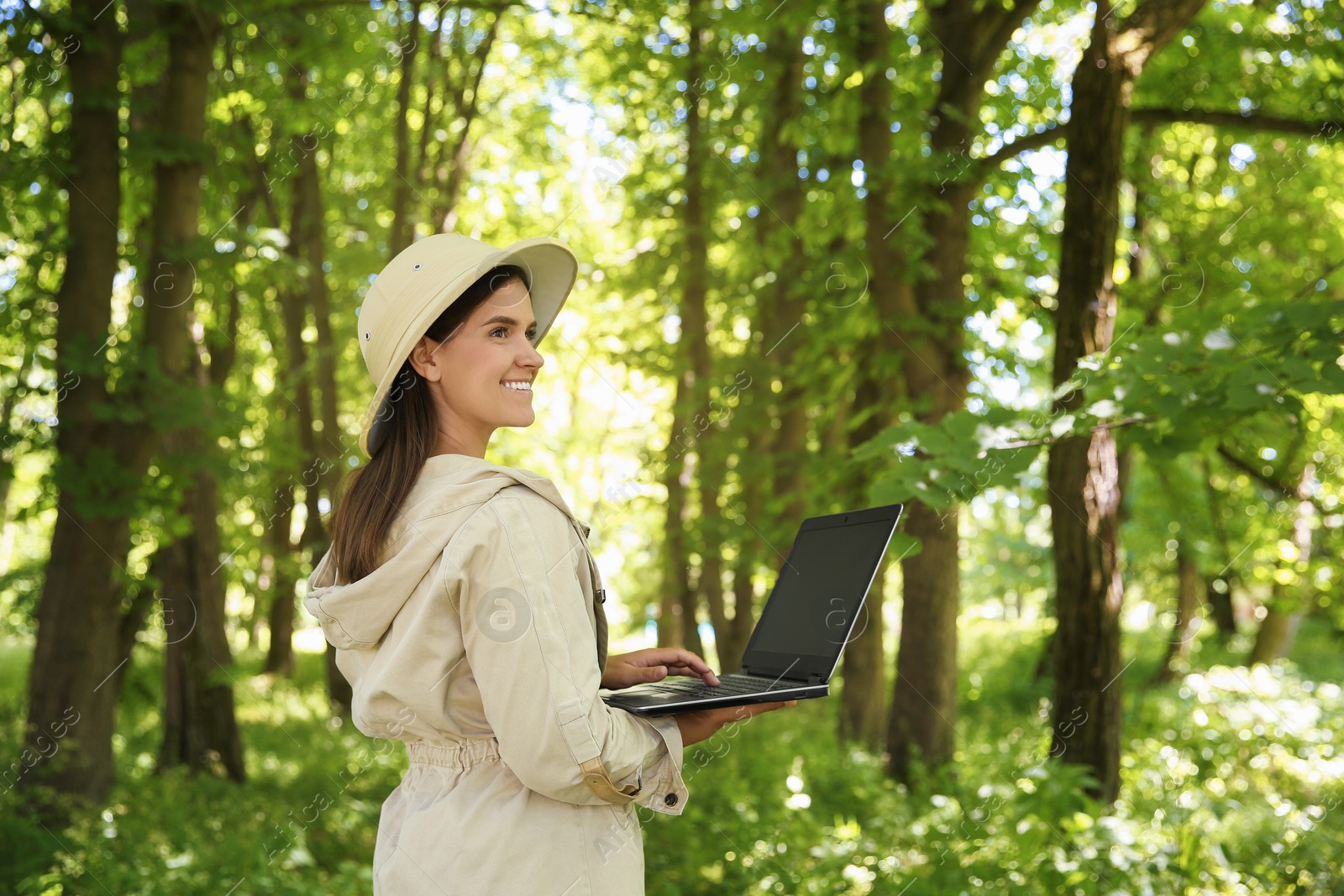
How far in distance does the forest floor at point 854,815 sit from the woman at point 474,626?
1954 mm

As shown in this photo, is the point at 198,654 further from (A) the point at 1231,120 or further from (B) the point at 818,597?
(A) the point at 1231,120

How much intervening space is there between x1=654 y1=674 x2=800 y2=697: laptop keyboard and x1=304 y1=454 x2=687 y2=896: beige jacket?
0.40 ft

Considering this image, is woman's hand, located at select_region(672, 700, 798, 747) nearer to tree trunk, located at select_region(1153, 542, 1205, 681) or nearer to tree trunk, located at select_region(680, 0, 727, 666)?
tree trunk, located at select_region(680, 0, 727, 666)

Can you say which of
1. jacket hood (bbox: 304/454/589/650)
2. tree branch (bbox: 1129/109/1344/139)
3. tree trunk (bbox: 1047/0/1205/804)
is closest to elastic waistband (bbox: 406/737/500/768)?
jacket hood (bbox: 304/454/589/650)

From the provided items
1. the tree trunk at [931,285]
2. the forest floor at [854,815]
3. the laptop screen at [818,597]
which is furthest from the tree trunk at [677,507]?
the laptop screen at [818,597]

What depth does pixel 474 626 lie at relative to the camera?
180 cm

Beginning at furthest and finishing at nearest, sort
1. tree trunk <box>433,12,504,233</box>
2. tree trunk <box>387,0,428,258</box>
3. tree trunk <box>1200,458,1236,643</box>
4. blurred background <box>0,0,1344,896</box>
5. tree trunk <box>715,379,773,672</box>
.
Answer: tree trunk <box>1200,458,1236,643</box> < tree trunk <box>433,12,504,233</box> < tree trunk <box>387,0,428,258</box> < tree trunk <box>715,379,773,672</box> < blurred background <box>0,0,1344,896</box>

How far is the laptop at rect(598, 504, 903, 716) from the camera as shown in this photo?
6.37 ft

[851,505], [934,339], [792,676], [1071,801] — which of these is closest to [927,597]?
[851,505]

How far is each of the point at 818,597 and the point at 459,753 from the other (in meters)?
0.79

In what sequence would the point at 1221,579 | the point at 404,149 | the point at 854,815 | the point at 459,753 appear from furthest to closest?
1. the point at 1221,579
2. the point at 404,149
3. the point at 854,815
4. the point at 459,753

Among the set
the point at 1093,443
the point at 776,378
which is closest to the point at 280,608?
the point at 776,378

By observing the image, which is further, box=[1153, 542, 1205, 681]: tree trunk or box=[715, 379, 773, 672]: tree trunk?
box=[1153, 542, 1205, 681]: tree trunk

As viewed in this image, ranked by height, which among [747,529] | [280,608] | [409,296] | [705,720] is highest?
[409,296]
